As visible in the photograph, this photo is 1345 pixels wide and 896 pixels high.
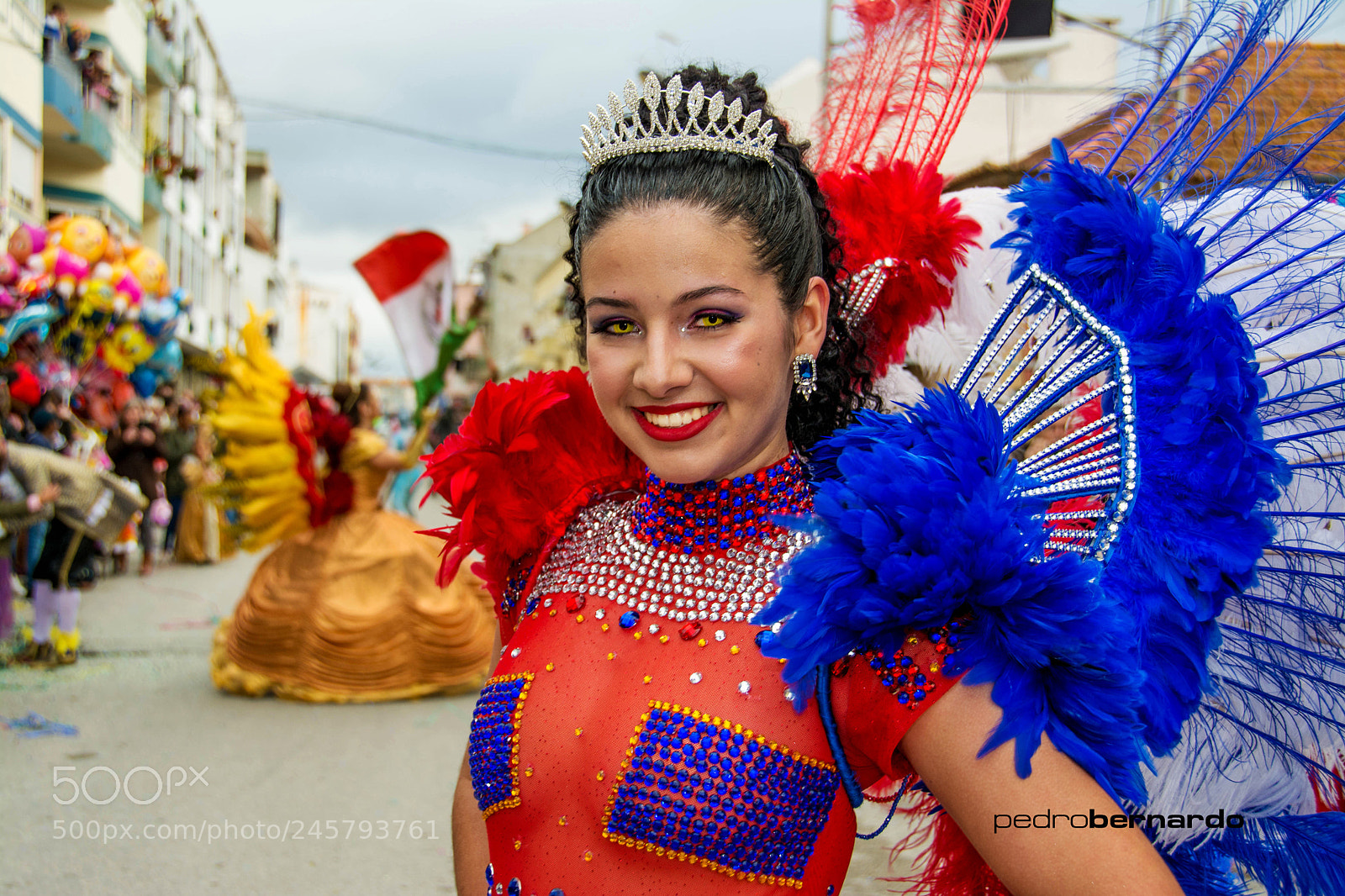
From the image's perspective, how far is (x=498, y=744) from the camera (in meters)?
1.38

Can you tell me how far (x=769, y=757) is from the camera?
48.3 inches

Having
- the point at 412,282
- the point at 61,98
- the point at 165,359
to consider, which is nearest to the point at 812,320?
the point at 412,282

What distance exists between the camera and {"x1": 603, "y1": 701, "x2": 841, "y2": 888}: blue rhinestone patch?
1218mm

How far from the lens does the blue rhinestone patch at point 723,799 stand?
1.22 m

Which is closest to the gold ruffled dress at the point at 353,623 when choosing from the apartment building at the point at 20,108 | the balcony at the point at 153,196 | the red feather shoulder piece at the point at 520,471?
the red feather shoulder piece at the point at 520,471

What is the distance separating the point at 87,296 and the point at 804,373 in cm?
707

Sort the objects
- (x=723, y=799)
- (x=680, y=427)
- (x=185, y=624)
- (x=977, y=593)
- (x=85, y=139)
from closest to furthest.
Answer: (x=977, y=593) → (x=723, y=799) → (x=680, y=427) → (x=185, y=624) → (x=85, y=139)

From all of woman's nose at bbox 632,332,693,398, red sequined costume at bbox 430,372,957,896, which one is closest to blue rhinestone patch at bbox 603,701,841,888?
red sequined costume at bbox 430,372,957,896

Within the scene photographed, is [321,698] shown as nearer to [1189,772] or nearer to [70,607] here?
[70,607]

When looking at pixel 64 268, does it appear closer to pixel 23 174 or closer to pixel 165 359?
pixel 165 359

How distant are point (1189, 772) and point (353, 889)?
9.80ft

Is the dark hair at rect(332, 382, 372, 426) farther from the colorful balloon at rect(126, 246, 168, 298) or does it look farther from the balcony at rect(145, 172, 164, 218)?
the balcony at rect(145, 172, 164, 218)

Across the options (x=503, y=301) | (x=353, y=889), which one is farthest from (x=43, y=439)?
(x=503, y=301)

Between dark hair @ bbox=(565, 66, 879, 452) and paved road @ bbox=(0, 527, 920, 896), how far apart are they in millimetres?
2450
